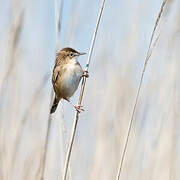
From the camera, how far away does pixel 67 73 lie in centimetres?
254

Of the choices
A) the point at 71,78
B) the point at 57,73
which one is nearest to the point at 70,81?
the point at 71,78

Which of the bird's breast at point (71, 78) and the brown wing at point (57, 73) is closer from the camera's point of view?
the bird's breast at point (71, 78)

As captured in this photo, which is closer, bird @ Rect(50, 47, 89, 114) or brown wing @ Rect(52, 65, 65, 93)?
bird @ Rect(50, 47, 89, 114)

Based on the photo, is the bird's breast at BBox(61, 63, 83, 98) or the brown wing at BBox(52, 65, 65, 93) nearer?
the bird's breast at BBox(61, 63, 83, 98)

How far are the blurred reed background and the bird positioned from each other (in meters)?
0.07

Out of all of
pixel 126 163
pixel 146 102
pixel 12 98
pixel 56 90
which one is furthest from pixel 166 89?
pixel 12 98

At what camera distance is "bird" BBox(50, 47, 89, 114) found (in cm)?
247

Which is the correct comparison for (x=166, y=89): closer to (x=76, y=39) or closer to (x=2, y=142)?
(x=76, y=39)

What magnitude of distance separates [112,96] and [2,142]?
1.00 metres

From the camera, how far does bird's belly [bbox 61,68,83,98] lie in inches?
95.8

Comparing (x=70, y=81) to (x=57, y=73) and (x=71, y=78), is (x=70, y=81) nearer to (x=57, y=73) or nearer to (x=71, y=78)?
(x=71, y=78)

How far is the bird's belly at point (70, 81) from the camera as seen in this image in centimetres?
243

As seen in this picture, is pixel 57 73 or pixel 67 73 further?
pixel 57 73

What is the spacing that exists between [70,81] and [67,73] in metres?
0.07
